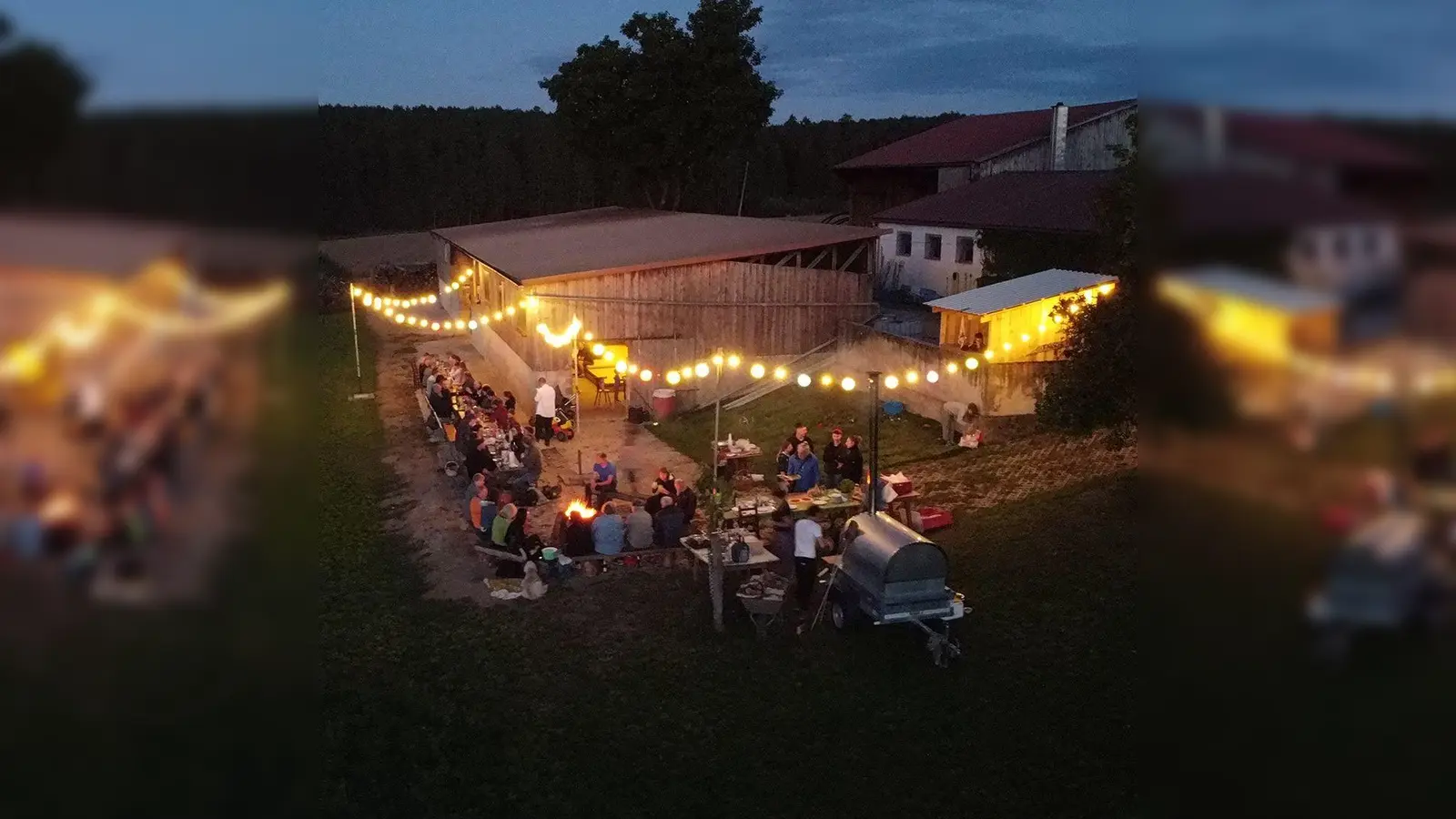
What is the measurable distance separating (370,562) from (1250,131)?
12.8 metres

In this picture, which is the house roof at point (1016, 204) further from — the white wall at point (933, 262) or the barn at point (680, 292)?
the barn at point (680, 292)

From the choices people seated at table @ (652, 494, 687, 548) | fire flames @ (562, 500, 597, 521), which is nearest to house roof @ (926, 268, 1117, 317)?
people seated at table @ (652, 494, 687, 548)

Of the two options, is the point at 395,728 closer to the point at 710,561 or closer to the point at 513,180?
the point at 710,561

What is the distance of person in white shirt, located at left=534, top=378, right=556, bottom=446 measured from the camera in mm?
18062

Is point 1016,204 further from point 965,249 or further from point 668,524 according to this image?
point 668,524

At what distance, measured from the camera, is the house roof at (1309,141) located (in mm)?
1304

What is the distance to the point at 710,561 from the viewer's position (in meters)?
10.7

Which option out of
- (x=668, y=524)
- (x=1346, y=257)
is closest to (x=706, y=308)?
(x=668, y=524)

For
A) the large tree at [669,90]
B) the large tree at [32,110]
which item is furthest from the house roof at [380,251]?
the large tree at [32,110]

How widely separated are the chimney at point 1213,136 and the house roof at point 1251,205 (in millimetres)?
19

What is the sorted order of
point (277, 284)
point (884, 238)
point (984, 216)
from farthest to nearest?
1. point (884, 238)
2. point (984, 216)
3. point (277, 284)

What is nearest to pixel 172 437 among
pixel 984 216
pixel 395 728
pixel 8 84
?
pixel 8 84

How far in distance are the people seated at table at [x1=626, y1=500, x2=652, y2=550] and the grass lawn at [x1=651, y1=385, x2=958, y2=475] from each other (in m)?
4.15

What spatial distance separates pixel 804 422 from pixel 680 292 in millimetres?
3814
